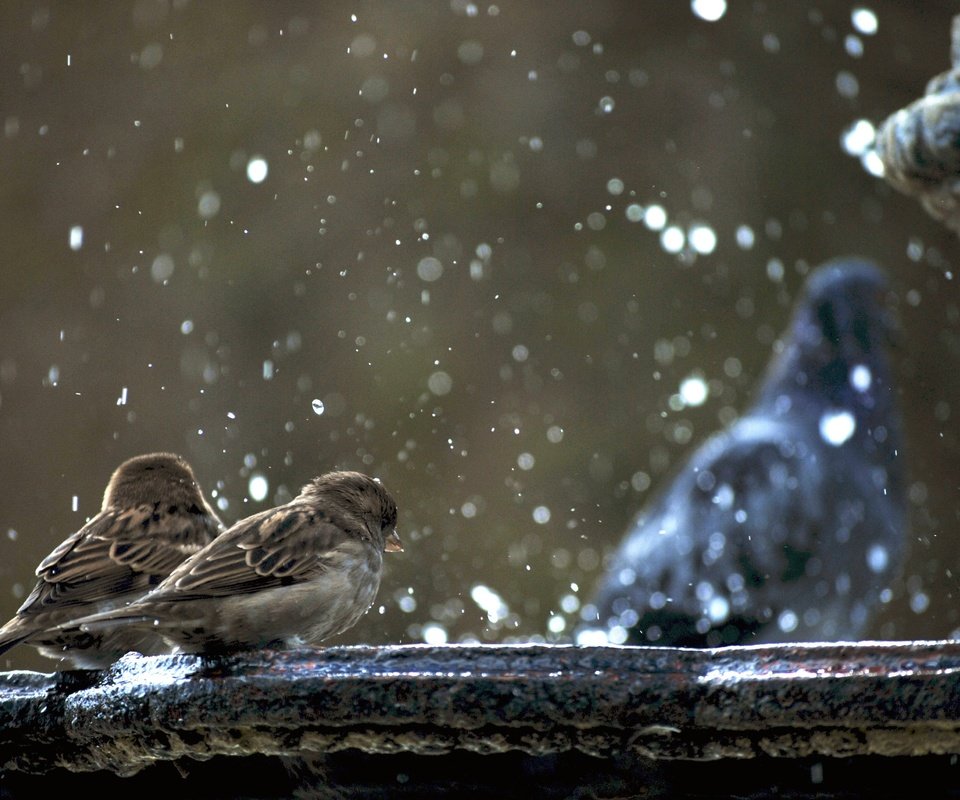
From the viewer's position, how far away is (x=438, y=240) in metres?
9.30

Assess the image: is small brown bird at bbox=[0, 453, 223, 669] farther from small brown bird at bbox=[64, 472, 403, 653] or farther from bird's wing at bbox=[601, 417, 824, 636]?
bird's wing at bbox=[601, 417, 824, 636]

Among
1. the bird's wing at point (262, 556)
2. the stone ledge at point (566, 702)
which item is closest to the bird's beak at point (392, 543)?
the bird's wing at point (262, 556)

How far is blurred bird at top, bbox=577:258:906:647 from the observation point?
496 centimetres

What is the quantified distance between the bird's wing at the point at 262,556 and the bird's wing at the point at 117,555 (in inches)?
12.8

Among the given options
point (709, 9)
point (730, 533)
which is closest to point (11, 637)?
point (730, 533)

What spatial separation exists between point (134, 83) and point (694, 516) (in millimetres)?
5485

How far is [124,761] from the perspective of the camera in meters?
1.64

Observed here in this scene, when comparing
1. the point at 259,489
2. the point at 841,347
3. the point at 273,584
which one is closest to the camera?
the point at 273,584

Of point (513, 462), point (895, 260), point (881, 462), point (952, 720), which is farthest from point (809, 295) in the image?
A: point (952, 720)

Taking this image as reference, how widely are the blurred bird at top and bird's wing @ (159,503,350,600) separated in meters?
2.76

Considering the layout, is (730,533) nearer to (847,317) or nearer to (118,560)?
(847,317)

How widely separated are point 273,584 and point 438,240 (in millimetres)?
7413

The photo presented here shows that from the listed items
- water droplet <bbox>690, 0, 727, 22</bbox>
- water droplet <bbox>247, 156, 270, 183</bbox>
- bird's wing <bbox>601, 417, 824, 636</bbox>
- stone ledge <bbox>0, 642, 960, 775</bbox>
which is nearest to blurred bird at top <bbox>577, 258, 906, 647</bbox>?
bird's wing <bbox>601, 417, 824, 636</bbox>

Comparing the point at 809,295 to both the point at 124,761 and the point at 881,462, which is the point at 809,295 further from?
the point at 124,761
